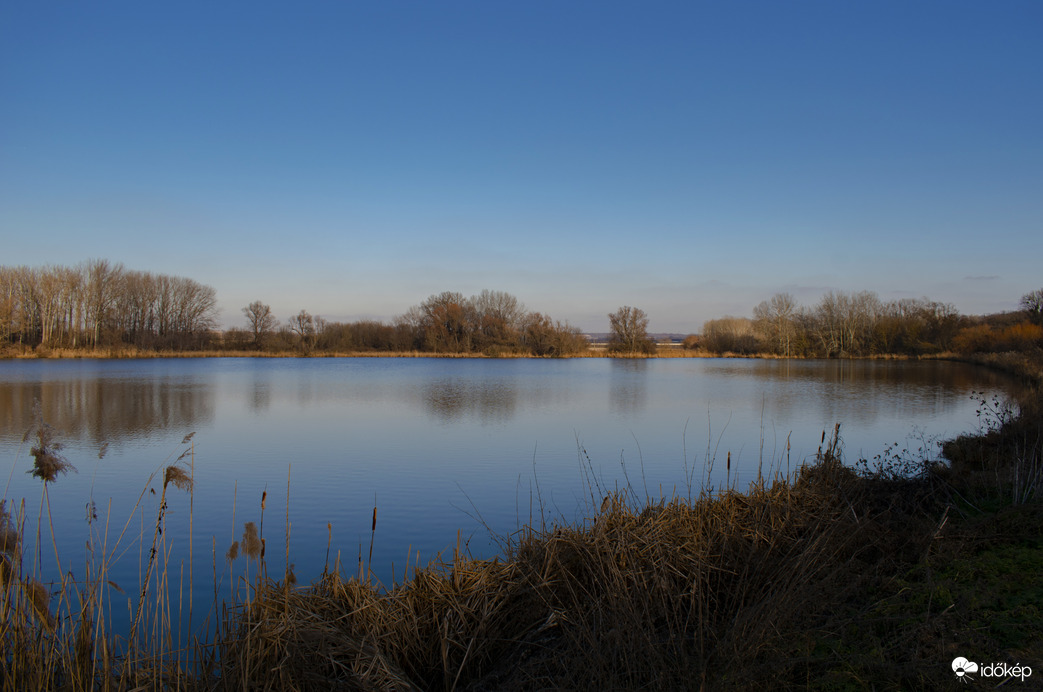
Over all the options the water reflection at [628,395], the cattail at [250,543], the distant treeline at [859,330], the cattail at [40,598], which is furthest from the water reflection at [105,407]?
the distant treeline at [859,330]

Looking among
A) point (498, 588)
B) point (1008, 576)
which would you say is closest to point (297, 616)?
point (498, 588)

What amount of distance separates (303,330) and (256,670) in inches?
2567

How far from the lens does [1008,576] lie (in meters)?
3.70

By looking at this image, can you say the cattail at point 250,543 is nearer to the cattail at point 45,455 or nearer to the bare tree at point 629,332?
the cattail at point 45,455

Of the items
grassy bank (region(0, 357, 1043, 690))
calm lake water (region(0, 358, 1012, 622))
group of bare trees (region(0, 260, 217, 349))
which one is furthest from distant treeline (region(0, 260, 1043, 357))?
grassy bank (region(0, 357, 1043, 690))

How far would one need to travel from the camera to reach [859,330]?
6272 cm

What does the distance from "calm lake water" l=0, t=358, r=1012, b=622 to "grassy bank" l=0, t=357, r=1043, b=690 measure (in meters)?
1.15

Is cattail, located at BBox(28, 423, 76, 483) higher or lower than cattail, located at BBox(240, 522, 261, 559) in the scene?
higher

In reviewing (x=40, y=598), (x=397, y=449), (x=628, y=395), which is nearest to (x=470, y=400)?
(x=628, y=395)

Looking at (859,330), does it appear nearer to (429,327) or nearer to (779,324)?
(779,324)

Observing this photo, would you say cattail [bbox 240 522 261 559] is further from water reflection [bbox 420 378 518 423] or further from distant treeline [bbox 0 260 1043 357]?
distant treeline [bbox 0 260 1043 357]

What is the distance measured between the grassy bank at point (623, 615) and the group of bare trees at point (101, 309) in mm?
54064

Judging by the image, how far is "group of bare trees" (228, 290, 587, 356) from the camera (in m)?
63.5

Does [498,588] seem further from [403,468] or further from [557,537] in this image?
[403,468]
